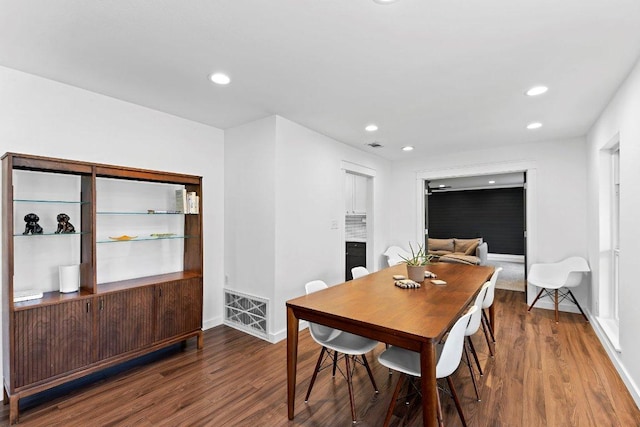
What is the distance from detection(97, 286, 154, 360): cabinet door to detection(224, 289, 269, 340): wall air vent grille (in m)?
1.08

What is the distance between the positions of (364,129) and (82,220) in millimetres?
3102

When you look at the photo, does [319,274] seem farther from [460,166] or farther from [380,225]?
[460,166]

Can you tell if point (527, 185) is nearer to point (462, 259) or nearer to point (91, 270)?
point (462, 259)

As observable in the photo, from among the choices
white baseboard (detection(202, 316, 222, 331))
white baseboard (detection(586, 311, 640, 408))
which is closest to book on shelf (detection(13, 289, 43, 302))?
white baseboard (detection(202, 316, 222, 331))

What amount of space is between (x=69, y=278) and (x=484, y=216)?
9.97 m

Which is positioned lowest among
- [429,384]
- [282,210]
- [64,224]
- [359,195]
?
[429,384]

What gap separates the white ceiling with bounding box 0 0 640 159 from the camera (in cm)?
169

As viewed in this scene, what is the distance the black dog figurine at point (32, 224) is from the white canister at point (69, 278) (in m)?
0.34

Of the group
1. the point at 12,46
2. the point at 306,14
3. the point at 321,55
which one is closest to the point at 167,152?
the point at 12,46

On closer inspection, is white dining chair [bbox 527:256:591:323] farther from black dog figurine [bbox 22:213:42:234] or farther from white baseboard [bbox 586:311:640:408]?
black dog figurine [bbox 22:213:42:234]

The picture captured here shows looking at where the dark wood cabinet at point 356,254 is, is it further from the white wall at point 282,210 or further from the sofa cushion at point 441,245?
the sofa cushion at point 441,245

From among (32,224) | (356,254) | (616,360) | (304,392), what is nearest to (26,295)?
(32,224)

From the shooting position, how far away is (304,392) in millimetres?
2350

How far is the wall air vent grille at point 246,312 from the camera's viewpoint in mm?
3449
